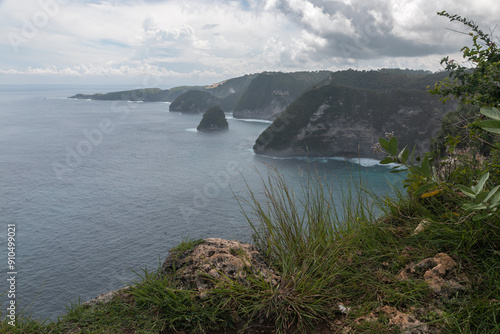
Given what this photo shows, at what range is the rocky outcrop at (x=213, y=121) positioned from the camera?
140512 mm

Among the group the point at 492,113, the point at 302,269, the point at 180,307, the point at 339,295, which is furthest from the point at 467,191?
the point at 180,307

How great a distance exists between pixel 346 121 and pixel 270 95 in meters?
88.4

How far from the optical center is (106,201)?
57469 millimetres

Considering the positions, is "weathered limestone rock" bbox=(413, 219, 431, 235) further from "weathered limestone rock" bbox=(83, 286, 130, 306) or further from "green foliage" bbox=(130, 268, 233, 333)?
"weathered limestone rock" bbox=(83, 286, 130, 306)

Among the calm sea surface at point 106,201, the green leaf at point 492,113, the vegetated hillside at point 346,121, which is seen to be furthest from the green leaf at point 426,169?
the vegetated hillside at point 346,121

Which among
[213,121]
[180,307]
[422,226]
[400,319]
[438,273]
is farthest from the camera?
[213,121]

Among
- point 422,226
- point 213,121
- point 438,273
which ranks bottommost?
point 213,121

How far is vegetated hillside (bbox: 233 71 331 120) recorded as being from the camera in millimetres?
184250

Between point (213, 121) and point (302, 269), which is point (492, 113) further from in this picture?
point (213, 121)

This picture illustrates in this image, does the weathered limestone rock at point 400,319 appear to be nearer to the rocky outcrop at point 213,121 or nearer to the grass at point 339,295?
the grass at point 339,295

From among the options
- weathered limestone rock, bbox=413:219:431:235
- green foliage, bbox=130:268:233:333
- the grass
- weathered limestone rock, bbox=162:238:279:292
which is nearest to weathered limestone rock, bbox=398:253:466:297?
the grass

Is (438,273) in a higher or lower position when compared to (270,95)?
lower

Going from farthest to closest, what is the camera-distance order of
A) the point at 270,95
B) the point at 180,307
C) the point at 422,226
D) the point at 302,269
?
the point at 270,95, the point at 422,226, the point at 302,269, the point at 180,307

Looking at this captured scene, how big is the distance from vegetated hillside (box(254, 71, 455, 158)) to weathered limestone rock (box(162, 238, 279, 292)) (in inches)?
3740
